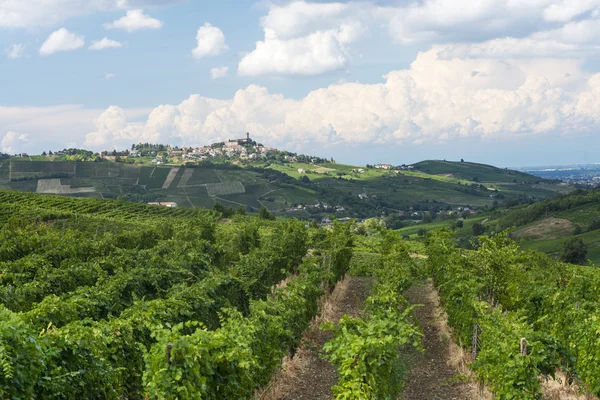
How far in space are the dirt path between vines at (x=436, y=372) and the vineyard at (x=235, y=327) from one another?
0.65m

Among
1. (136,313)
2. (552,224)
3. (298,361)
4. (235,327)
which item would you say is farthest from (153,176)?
(235,327)

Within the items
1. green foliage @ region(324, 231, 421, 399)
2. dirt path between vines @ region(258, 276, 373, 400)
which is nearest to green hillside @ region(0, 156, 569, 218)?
dirt path between vines @ region(258, 276, 373, 400)

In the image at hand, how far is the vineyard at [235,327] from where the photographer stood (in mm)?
7641

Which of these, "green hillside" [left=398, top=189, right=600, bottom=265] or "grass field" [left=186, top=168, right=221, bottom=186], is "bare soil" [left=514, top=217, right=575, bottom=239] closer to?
"green hillside" [left=398, top=189, right=600, bottom=265]

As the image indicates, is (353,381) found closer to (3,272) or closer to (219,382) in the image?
(219,382)

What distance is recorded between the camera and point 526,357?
9.81 m

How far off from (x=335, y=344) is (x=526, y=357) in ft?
11.9

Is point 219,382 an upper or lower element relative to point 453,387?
upper

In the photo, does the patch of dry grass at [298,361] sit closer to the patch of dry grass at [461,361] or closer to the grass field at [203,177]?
the patch of dry grass at [461,361]

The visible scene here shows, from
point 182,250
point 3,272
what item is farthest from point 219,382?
point 182,250

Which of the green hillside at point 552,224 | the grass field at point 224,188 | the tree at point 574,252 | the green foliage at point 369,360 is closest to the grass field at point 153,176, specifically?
the grass field at point 224,188

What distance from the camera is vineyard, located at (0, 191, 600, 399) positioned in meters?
7.64

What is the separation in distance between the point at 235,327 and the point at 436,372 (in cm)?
783

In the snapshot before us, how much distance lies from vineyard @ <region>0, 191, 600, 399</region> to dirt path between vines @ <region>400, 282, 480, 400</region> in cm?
65
